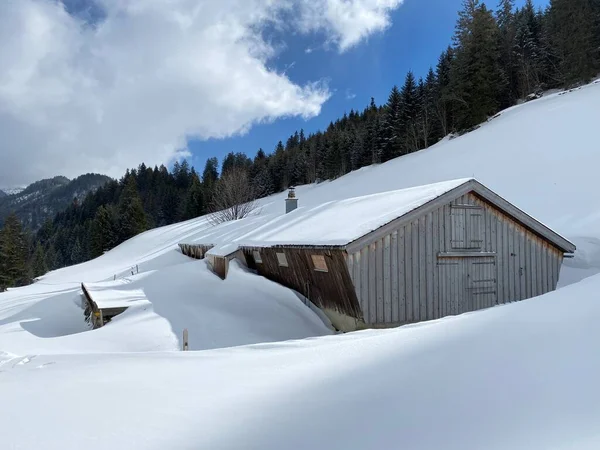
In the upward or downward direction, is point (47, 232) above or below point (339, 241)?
above

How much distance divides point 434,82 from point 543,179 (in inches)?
1270

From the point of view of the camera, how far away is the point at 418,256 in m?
9.87

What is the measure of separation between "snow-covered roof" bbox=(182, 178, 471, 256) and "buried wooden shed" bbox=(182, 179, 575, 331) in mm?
44

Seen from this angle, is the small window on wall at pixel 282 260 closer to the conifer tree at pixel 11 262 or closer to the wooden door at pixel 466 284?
the wooden door at pixel 466 284

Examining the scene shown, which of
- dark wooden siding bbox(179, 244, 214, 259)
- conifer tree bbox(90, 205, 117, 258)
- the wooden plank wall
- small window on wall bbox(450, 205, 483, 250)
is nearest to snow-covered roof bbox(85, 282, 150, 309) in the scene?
the wooden plank wall

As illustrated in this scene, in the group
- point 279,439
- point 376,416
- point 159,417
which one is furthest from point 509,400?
point 159,417

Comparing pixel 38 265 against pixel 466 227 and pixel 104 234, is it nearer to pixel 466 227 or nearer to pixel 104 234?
pixel 104 234

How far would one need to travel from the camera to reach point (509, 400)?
2.71m

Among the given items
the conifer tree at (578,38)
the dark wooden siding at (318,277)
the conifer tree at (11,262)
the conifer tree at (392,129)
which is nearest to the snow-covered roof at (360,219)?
the dark wooden siding at (318,277)

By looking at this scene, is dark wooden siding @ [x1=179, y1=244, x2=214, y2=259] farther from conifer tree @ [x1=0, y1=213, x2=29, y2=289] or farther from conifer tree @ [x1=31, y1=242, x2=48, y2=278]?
conifer tree @ [x1=31, y1=242, x2=48, y2=278]

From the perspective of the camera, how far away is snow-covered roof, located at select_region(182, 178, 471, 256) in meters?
9.34

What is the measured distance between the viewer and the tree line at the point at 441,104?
126ft

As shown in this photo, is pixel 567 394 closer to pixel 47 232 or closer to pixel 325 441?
pixel 325 441

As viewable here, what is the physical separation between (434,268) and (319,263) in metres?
2.88
